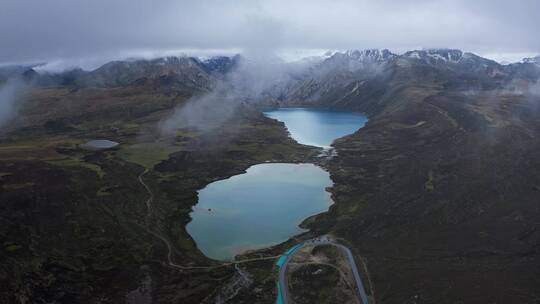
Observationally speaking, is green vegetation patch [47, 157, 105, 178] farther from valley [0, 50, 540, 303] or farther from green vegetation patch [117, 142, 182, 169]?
green vegetation patch [117, 142, 182, 169]

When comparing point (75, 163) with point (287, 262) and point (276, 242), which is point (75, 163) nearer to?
point (276, 242)

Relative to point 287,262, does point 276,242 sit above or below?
below

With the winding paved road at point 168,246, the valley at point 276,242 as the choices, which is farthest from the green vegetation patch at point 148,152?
the winding paved road at point 168,246

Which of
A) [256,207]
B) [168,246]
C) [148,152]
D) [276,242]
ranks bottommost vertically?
[148,152]

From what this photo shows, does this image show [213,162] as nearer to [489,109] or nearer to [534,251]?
[534,251]

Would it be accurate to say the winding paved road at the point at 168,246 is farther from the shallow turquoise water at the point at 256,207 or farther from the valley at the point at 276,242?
the shallow turquoise water at the point at 256,207

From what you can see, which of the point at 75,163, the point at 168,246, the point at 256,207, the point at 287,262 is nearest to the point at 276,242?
the point at 287,262

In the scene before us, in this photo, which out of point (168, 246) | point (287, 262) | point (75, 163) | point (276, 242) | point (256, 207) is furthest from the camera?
point (75, 163)
